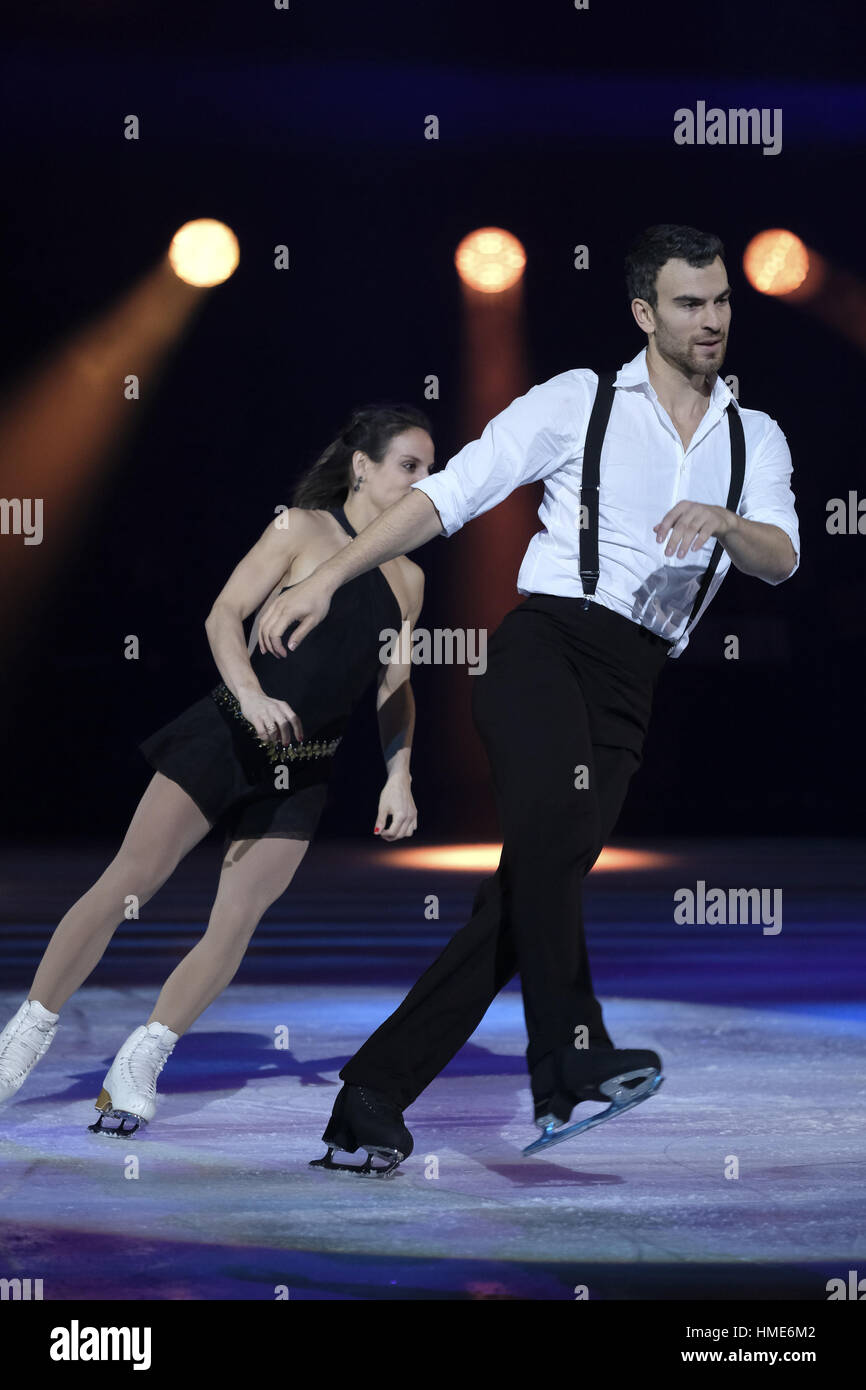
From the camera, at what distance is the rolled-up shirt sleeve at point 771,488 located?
2.64 meters

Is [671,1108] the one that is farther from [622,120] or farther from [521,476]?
[622,120]

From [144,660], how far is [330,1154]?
7101mm


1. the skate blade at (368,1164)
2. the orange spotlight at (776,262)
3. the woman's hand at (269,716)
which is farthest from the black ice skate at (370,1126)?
the orange spotlight at (776,262)

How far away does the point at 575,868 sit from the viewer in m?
2.52

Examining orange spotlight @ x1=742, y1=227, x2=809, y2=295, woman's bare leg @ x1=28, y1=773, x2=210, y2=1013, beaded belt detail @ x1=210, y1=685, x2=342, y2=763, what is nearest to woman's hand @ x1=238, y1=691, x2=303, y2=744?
beaded belt detail @ x1=210, y1=685, x2=342, y2=763

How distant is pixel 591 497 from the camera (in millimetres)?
2615

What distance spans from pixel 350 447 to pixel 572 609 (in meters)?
1.00

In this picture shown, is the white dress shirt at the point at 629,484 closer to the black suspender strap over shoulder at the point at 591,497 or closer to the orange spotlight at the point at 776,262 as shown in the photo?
the black suspender strap over shoulder at the point at 591,497

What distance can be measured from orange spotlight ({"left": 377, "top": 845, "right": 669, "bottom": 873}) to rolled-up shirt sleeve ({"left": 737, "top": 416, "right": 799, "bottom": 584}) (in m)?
5.36

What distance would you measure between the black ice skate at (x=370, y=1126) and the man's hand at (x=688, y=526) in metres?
0.99

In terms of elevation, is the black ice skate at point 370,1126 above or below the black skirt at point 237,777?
below

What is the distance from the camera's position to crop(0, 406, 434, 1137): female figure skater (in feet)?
10.4

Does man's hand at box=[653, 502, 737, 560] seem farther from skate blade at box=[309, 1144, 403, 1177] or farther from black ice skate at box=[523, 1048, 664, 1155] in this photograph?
skate blade at box=[309, 1144, 403, 1177]

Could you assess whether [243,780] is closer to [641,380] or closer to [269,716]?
[269,716]
